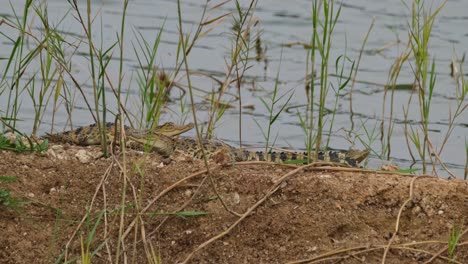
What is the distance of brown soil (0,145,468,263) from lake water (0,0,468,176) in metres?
3.17

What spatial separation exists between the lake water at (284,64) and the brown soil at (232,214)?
3.17 metres

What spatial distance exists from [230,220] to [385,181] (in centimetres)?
71

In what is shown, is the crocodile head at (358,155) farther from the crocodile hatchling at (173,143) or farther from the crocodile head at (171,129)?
the crocodile head at (171,129)

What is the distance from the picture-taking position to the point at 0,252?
422cm

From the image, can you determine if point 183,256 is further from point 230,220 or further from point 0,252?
point 0,252

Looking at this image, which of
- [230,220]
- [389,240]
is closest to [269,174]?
[230,220]

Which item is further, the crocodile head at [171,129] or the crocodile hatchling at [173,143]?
the crocodile head at [171,129]

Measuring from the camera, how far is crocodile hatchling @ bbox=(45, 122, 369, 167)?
5320 mm

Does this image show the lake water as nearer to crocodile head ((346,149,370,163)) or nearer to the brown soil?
crocodile head ((346,149,370,163))

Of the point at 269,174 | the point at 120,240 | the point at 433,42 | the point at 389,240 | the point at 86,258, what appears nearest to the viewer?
the point at 86,258

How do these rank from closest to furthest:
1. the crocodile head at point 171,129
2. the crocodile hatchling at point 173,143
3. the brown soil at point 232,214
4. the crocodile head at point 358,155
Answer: the brown soil at point 232,214 < the crocodile hatchling at point 173,143 < the crocodile head at point 171,129 < the crocodile head at point 358,155

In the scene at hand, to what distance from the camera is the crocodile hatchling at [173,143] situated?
532 cm

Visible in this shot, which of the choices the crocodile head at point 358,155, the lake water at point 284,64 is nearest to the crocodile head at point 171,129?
the crocodile head at point 358,155

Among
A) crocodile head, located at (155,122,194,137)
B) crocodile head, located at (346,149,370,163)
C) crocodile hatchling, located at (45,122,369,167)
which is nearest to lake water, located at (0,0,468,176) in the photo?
crocodile head, located at (346,149,370,163)
